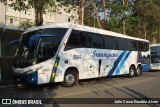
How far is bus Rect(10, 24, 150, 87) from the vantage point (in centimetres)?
1368

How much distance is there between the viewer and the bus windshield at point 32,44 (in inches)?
536

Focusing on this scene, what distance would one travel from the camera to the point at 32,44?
13906 millimetres

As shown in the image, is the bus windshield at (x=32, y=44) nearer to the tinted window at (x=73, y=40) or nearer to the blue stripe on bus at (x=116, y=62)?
the tinted window at (x=73, y=40)

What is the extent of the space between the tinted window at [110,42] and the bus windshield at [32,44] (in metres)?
4.37

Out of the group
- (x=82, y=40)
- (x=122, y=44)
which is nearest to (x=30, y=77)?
(x=82, y=40)

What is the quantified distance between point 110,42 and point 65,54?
16.6 feet

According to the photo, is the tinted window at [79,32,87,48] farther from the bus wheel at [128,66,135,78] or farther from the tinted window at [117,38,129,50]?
the bus wheel at [128,66,135,78]

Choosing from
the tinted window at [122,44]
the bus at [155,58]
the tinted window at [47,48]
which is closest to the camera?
the tinted window at [47,48]

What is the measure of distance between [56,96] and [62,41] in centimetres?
354

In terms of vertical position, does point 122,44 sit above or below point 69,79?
above

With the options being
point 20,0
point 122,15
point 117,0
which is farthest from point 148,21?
point 20,0

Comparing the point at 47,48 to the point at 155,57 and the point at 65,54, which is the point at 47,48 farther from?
the point at 155,57

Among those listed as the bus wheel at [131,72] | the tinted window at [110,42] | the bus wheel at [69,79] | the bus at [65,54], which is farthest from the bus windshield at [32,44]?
the bus wheel at [131,72]

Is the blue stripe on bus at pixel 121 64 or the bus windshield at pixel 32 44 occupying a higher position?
the bus windshield at pixel 32 44
